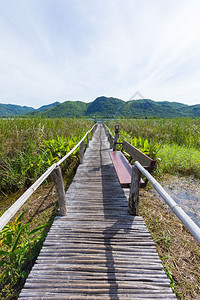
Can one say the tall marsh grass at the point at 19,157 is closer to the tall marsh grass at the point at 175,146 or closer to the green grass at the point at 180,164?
the tall marsh grass at the point at 175,146

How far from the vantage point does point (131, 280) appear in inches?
55.5

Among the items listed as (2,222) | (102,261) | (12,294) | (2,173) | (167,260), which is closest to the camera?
(2,222)

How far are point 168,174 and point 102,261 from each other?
401 centimetres

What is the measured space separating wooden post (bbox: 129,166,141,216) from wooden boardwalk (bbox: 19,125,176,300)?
0.14m

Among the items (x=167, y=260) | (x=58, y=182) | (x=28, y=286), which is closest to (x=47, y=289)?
(x=28, y=286)

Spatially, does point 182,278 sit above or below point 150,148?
below

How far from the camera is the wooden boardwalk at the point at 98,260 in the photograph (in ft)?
4.34

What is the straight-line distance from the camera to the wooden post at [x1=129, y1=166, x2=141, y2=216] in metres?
2.11

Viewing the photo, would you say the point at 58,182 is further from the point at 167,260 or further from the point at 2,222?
the point at 167,260

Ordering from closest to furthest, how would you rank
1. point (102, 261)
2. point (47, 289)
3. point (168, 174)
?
point (47, 289) < point (102, 261) < point (168, 174)

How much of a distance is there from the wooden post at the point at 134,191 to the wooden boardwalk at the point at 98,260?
0.46 ft

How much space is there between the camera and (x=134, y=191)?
2.18 metres

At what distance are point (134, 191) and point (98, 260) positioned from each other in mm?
1084

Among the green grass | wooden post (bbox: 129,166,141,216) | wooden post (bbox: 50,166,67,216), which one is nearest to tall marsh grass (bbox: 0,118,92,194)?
wooden post (bbox: 50,166,67,216)
